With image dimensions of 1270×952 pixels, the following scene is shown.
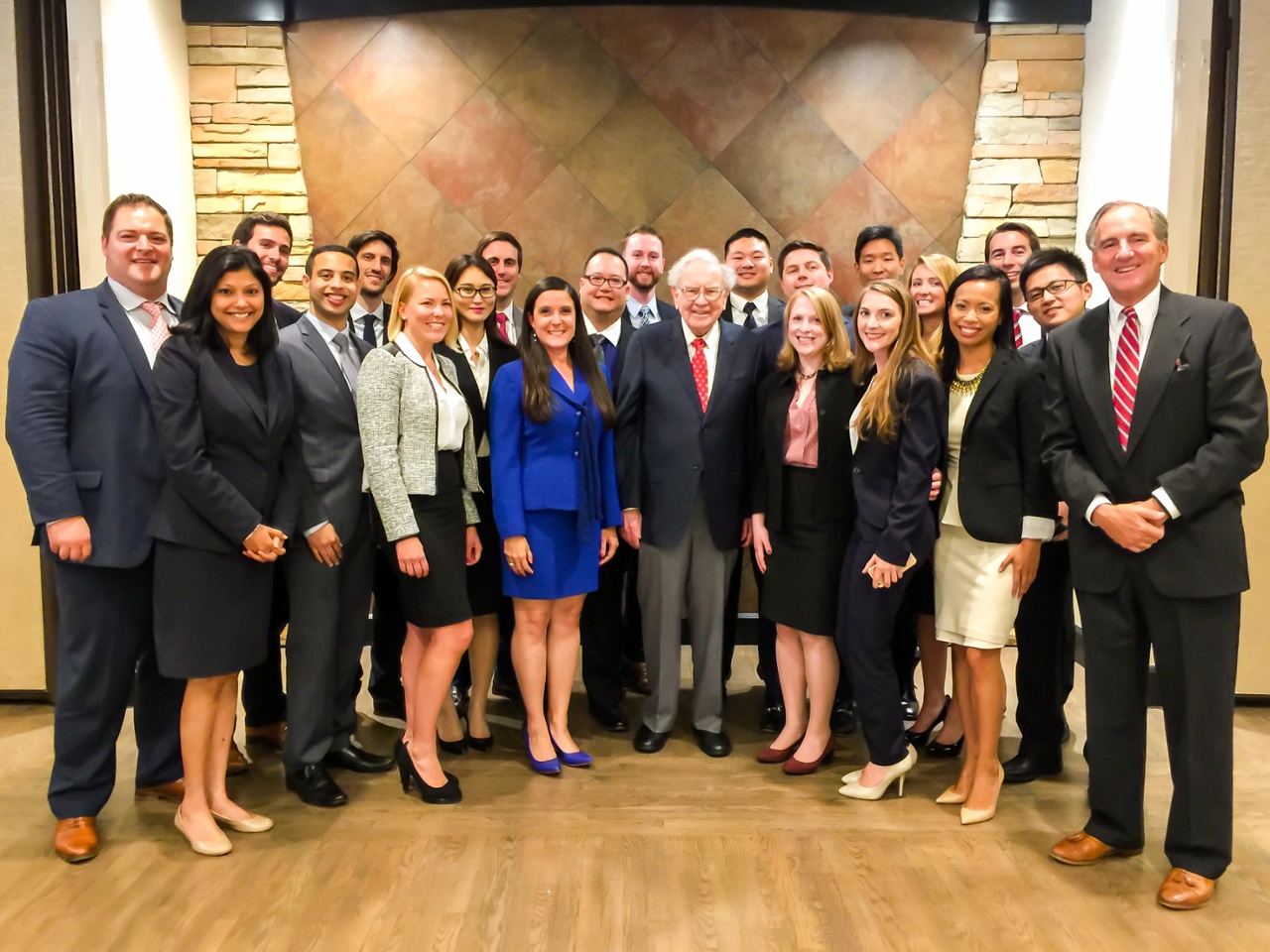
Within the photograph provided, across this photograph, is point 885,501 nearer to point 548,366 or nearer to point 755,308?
point 548,366

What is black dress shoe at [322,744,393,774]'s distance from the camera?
11.2 ft

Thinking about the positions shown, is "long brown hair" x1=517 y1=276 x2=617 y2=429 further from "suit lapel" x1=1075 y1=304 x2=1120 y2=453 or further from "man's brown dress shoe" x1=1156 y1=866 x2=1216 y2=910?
"man's brown dress shoe" x1=1156 y1=866 x2=1216 y2=910

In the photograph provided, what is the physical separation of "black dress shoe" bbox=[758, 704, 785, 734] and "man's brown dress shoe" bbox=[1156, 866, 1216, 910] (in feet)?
4.79

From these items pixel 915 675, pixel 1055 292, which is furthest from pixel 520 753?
pixel 1055 292

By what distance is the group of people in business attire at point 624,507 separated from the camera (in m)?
2.58

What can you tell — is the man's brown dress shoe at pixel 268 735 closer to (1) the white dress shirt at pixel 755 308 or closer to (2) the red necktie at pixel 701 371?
(2) the red necktie at pixel 701 371

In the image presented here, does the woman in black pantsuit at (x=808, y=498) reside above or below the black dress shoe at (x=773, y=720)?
above

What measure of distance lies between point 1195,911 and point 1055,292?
1.89 m

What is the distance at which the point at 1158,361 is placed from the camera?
99.3 inches

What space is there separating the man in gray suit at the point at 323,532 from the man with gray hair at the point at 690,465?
897mm

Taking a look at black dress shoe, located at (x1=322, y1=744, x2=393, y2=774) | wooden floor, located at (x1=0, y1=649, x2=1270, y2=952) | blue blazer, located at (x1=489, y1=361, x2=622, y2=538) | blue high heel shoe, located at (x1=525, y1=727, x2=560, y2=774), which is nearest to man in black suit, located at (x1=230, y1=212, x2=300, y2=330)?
blue blazer, located at (x1=489, y1=361, x2=622, y2=538)

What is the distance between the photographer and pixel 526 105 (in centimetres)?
543

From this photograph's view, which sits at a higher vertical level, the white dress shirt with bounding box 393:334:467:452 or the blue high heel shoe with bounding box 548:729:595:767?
the white dress shirt with bounding box 393:334:467:452

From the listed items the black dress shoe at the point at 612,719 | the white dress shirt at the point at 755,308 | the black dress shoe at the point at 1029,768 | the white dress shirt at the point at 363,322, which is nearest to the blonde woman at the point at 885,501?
the black dress shoe at the point at 1029,768
